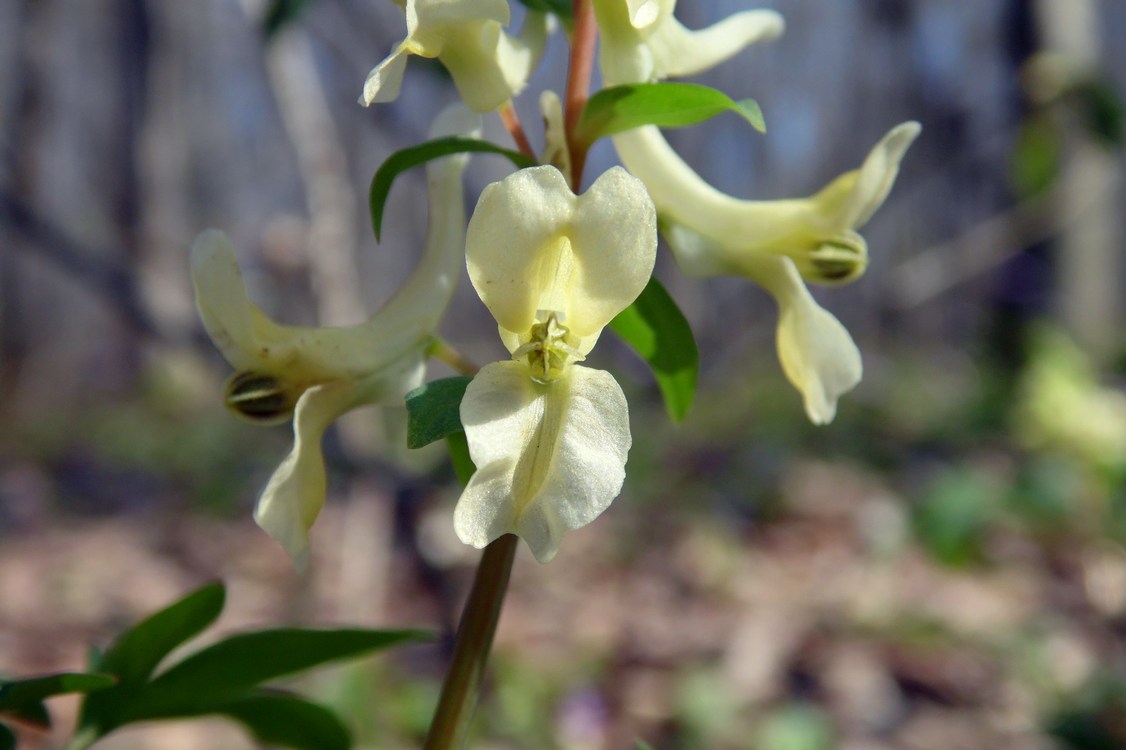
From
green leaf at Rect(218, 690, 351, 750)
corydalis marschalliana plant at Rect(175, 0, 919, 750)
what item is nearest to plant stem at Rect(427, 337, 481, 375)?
corydalis marschalliana plant at Rect(175, 0, 919, 750)

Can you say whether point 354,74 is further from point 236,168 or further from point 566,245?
point 236,168

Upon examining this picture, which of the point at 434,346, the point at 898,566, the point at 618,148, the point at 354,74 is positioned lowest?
the point at 898,566

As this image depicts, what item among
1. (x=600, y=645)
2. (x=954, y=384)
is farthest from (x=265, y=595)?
(x=954, y=384)

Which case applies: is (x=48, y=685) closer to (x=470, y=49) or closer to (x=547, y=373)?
(x=547, y=373)

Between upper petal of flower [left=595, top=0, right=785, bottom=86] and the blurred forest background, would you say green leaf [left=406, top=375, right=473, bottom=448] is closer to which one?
upper petal of flower [left=595, top=0, right=785, bottom=86]

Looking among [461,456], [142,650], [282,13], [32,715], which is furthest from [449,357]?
[282,13]
